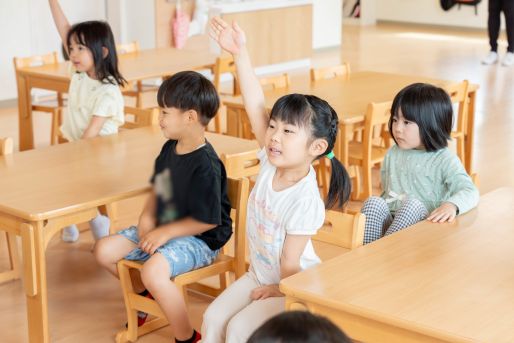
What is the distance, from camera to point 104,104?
313cm

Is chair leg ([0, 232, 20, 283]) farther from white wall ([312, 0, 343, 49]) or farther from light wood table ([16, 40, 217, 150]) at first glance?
white wall ([312, 0, 343, 49])

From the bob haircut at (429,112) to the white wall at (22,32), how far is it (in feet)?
14.0

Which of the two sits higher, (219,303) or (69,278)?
(219,303)

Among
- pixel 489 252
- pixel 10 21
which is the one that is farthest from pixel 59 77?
pixel 489 252

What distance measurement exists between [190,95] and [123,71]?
2602mm

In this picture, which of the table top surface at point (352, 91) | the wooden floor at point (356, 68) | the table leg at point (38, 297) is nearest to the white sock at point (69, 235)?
the wooden floor at point (356, 68)

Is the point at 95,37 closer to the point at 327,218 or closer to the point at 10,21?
the point at 327,218

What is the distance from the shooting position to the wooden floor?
2.64m

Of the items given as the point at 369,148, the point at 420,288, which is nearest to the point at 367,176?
the point at 369,148

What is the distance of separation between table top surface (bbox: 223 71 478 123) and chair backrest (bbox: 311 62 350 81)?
0.12ft

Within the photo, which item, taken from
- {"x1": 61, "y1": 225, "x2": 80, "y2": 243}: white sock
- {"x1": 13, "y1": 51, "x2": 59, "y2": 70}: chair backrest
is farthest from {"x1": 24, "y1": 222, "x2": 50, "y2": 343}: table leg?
{"x1": 13, "y1": 51, "x2": 59, "y2": 70}: chair backrest

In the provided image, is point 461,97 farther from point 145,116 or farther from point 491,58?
point 491,58

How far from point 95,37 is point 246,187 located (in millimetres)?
1199

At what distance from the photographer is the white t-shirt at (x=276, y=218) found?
1.90 metres
